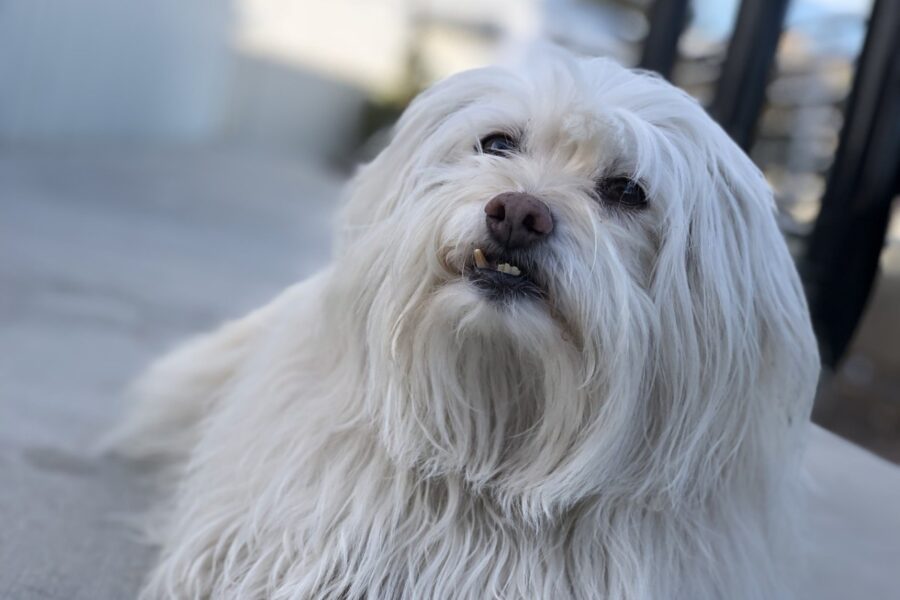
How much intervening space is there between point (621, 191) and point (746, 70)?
1.63 metres

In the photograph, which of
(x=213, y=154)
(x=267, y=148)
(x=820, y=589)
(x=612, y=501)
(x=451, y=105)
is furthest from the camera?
(x=267, y=148)

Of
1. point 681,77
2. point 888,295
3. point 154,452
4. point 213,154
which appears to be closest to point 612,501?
point 154,452

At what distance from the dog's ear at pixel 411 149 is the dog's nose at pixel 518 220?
0.25 metres

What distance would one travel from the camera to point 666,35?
294cm

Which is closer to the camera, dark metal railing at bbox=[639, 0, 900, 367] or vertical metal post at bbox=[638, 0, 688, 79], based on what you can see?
dark metal railing at bbox=[639, 0, 900, 367]

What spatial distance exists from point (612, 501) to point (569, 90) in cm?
55

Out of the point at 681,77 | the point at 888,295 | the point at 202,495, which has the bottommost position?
the point at 202,495

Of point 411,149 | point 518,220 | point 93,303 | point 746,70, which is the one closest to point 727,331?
point 518,220

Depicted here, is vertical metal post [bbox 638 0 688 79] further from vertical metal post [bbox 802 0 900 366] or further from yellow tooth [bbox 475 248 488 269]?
yellow tooth [bbox 475 248 488 269]

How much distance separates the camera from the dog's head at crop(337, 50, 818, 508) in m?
1.14

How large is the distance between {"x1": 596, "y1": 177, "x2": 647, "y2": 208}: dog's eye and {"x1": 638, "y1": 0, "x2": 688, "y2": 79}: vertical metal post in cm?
177

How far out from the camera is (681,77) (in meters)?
2.97

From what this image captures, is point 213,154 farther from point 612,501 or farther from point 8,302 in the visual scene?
point 612,501

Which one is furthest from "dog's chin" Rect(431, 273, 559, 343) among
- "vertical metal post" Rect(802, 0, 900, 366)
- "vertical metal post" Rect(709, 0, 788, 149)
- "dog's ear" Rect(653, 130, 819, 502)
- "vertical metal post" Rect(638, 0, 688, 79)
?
"vertical metal post" Rect(638, 0, 688, 79)
